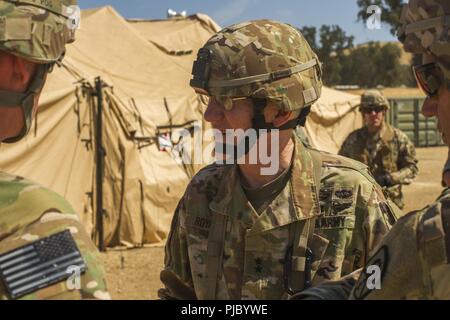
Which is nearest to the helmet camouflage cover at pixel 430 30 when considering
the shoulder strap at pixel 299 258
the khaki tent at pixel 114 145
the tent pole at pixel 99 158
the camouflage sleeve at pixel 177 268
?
the shoulder strap at pixel 299 258

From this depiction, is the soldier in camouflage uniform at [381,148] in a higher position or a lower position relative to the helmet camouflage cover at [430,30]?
lower

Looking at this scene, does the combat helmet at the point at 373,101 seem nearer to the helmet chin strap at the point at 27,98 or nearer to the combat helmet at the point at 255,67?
the combat helmet at the point at 255,67

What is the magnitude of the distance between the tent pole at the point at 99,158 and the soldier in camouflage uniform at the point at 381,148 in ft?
11.8

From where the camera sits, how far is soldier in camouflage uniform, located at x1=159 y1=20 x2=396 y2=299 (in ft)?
7.80

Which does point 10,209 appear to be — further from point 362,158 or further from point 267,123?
point 362,158

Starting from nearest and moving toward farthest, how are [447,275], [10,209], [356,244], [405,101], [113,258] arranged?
[447,275], [10,209], [356,244], [113,258], [405,101]

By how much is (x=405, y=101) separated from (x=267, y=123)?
2191 centimetres

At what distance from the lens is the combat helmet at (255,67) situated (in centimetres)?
248

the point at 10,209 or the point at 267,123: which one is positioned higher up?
the point at 267,123

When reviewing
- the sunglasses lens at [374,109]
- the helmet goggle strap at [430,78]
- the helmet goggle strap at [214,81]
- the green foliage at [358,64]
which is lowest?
the sunglasses lens at [374,109]

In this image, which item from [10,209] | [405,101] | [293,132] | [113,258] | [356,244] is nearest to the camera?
[10,209]

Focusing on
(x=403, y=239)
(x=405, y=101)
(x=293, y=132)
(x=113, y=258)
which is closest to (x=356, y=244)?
(x=293, y=132)

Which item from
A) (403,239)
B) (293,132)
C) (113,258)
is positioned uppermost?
(293,132)

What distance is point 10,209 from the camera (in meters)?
1.54
